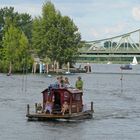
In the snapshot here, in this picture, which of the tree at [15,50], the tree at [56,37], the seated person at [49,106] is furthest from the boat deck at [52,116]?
the tree at [56,37]

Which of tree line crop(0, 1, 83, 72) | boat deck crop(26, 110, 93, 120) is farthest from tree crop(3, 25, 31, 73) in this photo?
boat deck crop(26, 110, 93, 120)

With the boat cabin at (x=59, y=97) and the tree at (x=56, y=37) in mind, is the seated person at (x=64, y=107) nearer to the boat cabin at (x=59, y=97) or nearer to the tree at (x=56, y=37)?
the boat cabin at (x=59, y=97)

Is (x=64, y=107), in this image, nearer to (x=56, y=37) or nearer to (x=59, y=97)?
(x=59, y=97)

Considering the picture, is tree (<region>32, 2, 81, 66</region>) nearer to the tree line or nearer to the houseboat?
the tree line

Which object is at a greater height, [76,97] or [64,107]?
[76,97]

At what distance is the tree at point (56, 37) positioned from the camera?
15975cm

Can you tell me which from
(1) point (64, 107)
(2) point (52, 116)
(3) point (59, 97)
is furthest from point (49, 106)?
(3) point (59, 97)

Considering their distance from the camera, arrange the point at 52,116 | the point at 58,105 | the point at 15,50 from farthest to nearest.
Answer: the point at 15,50, the point at 58,105, the point at 52,116

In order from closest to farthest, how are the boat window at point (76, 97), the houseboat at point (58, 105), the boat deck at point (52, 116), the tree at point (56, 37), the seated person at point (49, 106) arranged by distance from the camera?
the boat deck at point (52, 116) → the seated person at point (49, 106) → the houseboat at point (58, 105) → the boat window at point (76, 97) → the tree at point (56, 37)

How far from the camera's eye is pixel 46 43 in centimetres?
15962

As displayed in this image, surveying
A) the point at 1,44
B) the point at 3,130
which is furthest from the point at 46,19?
the point at 3,130

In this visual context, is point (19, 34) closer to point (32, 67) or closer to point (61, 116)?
point (32, 67)

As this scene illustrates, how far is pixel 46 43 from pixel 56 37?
280 cm

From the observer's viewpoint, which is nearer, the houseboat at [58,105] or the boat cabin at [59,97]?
the houseboat at [58,105]
